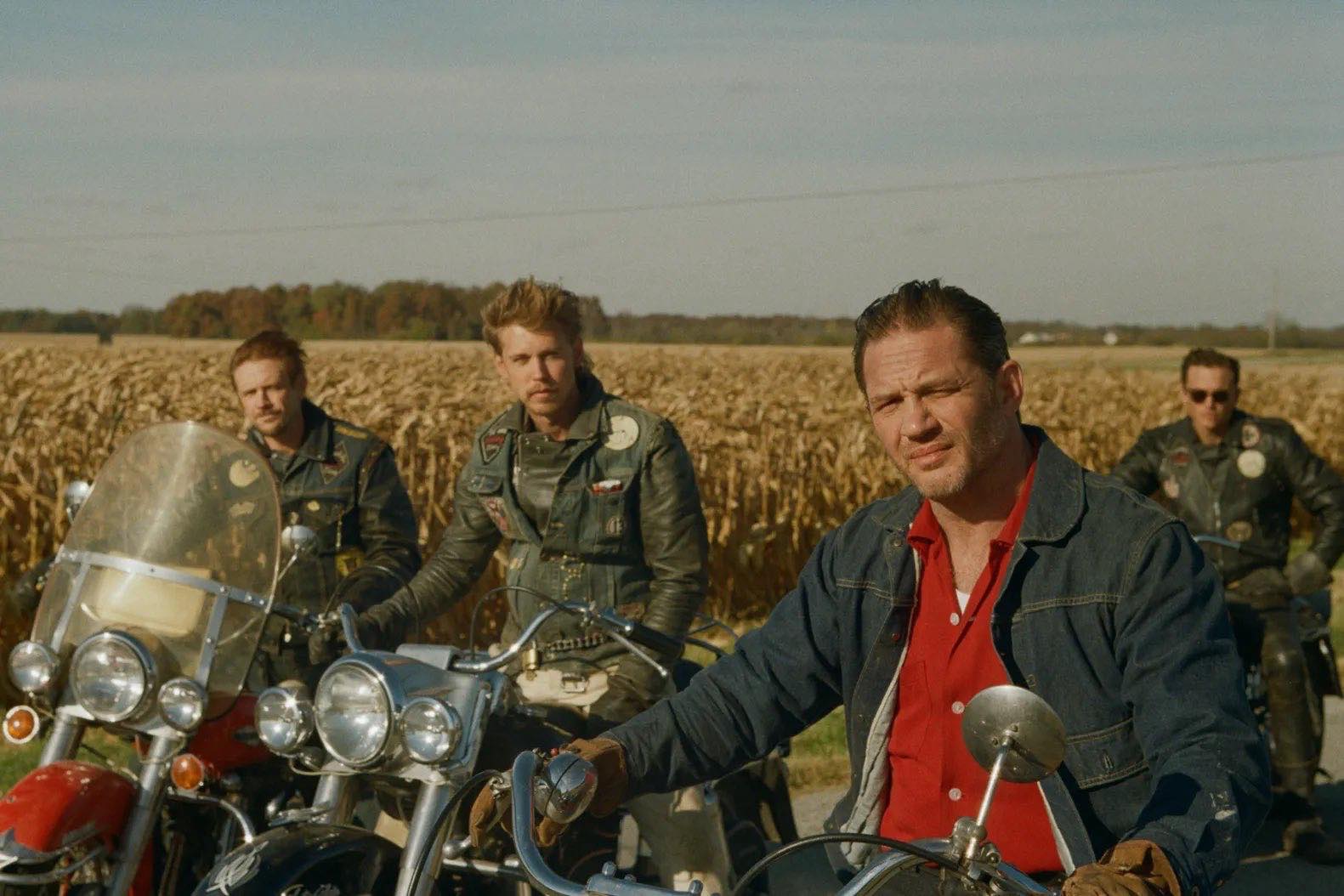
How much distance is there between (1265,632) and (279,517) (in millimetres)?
4545

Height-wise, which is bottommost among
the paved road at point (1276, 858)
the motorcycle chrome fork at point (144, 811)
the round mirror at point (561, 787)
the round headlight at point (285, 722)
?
the paved road at point (1276, 858)

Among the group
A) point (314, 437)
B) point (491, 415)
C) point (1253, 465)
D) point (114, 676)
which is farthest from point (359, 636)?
point (491, 415)

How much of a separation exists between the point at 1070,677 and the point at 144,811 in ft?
8.29

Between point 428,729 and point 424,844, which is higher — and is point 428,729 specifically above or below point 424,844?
above

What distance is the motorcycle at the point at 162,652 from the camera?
4176mm

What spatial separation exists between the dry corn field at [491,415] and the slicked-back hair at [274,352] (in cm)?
375

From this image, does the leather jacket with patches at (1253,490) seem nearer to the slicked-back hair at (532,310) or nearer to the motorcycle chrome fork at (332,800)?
the slicked-back hair at (532,310)

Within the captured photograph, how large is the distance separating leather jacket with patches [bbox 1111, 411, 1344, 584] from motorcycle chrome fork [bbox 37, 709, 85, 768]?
16.2 feet

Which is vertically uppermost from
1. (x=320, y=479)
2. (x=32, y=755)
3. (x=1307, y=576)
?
(x=320, y=479)

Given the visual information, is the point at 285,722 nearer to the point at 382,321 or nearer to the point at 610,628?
the point at 610,628

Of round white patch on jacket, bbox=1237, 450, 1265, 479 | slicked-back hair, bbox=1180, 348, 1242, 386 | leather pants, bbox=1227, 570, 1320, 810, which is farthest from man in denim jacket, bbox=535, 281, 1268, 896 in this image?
round white patch on jacket, bbox=1237, 450, 1265, 479

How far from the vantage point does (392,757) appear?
3.38 meters

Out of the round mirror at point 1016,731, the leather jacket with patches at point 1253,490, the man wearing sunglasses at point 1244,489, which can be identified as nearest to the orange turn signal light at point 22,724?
the round mirror at point 1016,731

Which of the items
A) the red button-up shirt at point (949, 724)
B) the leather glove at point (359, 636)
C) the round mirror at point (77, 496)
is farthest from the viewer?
the round mirror at point (77, 496)
